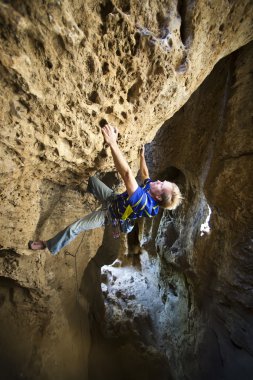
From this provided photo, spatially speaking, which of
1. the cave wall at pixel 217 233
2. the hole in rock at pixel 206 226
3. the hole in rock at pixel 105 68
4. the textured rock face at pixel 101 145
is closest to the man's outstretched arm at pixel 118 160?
the textured rock face at pixel 101 145

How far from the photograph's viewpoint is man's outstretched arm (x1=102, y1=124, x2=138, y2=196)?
90.6 inches

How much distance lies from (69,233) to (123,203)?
Result: 787 millimetres

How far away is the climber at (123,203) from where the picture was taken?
246cm

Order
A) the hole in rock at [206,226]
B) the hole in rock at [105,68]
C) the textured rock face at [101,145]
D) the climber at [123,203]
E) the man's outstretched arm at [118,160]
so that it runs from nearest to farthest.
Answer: the textured rock face at [101,145], the hole in rock at [105,68], the man's outstretched arm at [118,160], the climber at [123,203], the hole in rock at [206,226]

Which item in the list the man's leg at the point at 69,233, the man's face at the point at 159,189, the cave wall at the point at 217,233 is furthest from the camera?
the cave wall at the point at 217,233

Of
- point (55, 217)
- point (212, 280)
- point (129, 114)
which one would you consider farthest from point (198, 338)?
point (129, 114)

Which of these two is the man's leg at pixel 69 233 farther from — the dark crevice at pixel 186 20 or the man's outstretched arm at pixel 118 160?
the dark crevice at pixel 186 20

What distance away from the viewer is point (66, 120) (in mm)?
2133

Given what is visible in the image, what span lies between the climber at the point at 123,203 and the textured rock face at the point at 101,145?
0.72 ft

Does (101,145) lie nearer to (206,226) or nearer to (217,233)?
(217,233)

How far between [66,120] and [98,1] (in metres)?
0.93

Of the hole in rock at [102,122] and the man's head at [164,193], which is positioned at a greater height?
the hole in rock at [102,122]

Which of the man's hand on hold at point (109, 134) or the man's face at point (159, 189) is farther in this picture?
the man's face at point (159, 189)

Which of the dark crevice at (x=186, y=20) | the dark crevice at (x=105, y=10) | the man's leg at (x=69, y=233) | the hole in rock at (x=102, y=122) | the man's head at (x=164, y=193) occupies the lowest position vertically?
the man's leg at (x=69, y=233)
